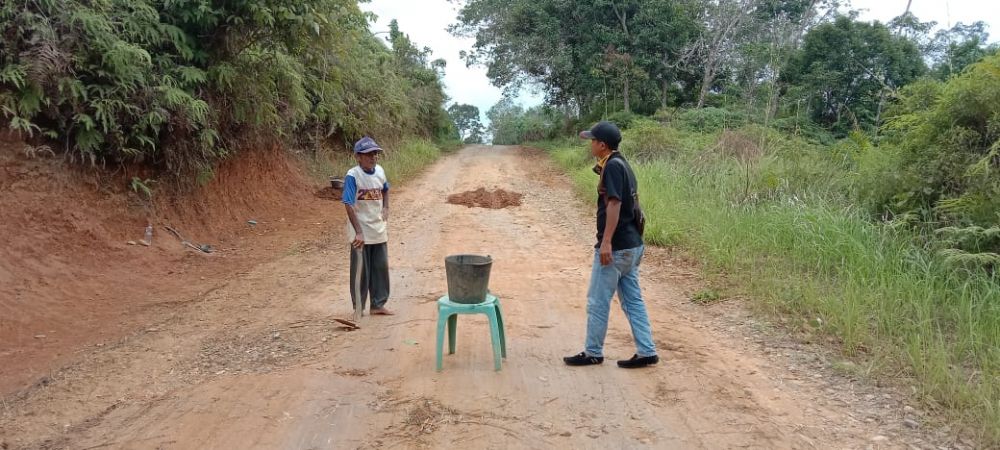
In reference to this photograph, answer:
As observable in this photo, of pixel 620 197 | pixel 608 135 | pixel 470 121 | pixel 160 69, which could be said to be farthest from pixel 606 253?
pixel 470 121

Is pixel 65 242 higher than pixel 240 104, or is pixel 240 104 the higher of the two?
pixel 240 104

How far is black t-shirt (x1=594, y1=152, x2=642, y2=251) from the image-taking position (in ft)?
13.9

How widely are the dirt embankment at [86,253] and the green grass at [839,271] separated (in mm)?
5703

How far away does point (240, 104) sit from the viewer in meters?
9.35

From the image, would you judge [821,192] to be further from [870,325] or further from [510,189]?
[510,189]

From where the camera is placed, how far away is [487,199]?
13.1 m

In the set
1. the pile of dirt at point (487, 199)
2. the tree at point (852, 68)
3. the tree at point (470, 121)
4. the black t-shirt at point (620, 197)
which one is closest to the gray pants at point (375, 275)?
the black t-shirt at point (620, 197)

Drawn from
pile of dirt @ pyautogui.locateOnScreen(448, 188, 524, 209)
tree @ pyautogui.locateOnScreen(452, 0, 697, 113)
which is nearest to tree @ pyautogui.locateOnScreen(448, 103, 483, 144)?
tree @ pyautogui.locateOnScreen(452, 0, 697, 113)

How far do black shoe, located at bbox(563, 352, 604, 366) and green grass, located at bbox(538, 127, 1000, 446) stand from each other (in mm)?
1822

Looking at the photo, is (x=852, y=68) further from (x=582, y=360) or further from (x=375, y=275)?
(x=582, y=360)

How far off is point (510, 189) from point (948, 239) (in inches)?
392

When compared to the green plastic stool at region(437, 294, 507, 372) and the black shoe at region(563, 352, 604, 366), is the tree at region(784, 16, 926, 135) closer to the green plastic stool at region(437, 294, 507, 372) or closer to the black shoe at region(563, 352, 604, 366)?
the black shoe at region(563, 352, 604, 366)

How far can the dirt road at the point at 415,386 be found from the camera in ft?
11.7

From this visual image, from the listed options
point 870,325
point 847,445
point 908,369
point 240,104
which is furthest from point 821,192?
point 240,104
